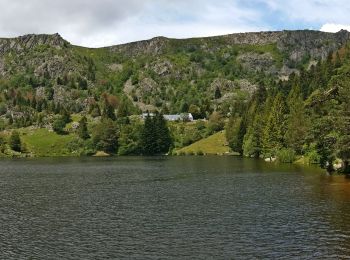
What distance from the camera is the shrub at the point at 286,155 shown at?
149125 millimetres

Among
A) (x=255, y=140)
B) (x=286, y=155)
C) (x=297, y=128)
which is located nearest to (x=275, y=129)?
(x=286, y=155)

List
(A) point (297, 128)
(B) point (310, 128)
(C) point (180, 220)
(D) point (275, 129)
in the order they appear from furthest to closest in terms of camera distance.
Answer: (D) point (275, 129)
(A) point (297, 128)
(B) point (310, 128)
(C) point (180, 220)

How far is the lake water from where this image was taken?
43094 millimetres

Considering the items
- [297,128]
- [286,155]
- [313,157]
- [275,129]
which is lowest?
[313,157]

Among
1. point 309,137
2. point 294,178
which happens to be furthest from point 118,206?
point 309,137

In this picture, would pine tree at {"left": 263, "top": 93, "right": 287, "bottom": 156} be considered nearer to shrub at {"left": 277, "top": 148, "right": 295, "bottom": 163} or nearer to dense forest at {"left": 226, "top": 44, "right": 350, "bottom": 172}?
dense forest at {"left": 226, "top": 44, "right": 350, "bottom": 172}

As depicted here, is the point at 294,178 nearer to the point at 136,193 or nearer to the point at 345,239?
the point at 136,193

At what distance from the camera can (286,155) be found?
491 feet

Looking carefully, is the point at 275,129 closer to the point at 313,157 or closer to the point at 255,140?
the point at 255,140

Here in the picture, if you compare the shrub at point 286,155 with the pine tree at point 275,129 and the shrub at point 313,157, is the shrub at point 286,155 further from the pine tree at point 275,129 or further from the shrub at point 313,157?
the shrub at point 313,157

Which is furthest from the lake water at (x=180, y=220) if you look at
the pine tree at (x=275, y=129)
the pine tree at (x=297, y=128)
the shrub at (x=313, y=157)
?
the pine tree at (x=275, y=129)

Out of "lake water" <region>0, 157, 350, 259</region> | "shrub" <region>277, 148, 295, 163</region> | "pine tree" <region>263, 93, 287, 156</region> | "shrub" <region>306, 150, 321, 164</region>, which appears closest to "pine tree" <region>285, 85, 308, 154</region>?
"shrub" <region>277, 148, 295, 163</region>

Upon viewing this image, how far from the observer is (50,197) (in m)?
80.3

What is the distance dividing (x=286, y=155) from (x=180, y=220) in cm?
9919
